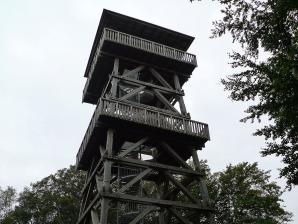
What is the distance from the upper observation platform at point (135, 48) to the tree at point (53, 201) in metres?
12.5

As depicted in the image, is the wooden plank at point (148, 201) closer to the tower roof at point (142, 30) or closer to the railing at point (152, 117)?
the railing at point (152, 117)

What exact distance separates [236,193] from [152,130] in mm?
10307

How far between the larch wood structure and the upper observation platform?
0.15ft

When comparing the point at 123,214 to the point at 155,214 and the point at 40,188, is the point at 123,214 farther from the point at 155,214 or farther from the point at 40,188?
the point at 40,188

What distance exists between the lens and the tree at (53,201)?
2662cm

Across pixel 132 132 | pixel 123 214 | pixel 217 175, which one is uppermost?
pixel 217 175

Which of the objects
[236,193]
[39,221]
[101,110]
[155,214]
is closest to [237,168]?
[236,193]

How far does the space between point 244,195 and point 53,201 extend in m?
15.4

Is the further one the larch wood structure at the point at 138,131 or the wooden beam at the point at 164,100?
the wooden beam at the point at 164,100

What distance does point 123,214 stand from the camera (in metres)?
12.3

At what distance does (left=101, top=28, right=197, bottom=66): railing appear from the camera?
15.3 meters

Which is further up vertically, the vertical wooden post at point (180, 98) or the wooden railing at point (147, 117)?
the vertical wooden post at point (180, 98)

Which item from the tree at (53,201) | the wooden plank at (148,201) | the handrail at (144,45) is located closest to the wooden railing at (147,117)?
the wooden plank at (148,201)

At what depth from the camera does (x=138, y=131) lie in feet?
42.2
